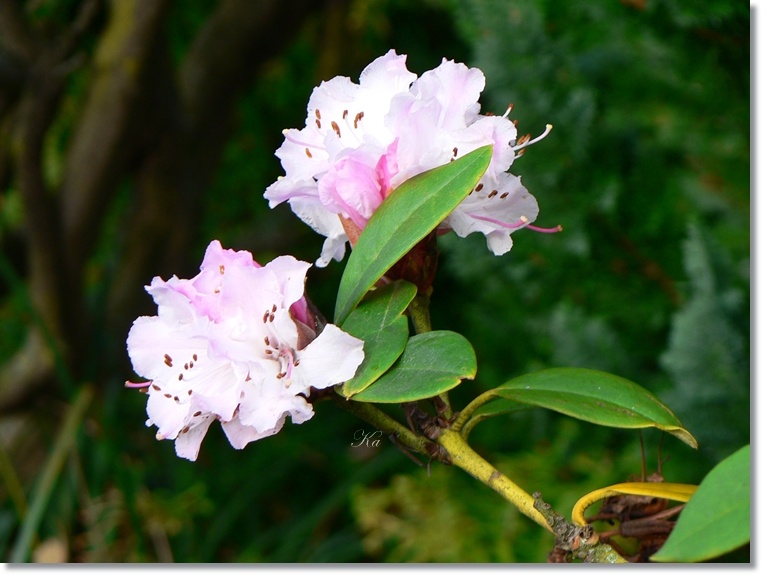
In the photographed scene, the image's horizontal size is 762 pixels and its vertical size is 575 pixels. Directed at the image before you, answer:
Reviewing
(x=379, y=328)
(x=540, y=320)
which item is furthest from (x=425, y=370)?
(x=540, y=320)

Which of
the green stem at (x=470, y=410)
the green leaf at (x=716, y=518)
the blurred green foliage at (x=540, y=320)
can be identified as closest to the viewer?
the green leaf at (x=716, y=518)

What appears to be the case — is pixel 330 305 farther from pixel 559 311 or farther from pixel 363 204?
pixel 363 204

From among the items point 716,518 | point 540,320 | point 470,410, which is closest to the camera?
point 716,518

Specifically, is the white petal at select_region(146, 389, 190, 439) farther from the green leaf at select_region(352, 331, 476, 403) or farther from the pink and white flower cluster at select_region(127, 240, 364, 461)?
the green leaf at select_region(352, 331, 476, 403)

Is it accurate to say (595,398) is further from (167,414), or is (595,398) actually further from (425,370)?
(167,414)

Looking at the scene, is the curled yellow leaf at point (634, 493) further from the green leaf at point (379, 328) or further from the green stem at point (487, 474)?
the green leaf at point (379, 328)

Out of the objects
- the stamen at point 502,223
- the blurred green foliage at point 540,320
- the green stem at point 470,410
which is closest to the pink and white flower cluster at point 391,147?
the stamen at point 502,223
